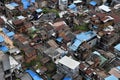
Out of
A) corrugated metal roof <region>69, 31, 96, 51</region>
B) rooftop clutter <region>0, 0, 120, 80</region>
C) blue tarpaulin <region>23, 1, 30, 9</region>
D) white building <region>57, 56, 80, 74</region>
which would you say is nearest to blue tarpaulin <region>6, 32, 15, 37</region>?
rooftop clutter <region>0, 0, 120, 80</region>

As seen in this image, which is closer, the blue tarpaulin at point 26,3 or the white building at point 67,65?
the white building at point 67,65

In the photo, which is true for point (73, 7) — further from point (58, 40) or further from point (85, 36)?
point (58, 40)

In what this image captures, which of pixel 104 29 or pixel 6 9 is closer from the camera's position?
pixel 104 29

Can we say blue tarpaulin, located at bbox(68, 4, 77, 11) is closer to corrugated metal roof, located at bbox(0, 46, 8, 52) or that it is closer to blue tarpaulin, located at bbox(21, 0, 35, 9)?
blue tarpaulin, located at bbox(21, 0, 35, 9)

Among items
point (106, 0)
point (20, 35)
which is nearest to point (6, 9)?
point (20, 35)

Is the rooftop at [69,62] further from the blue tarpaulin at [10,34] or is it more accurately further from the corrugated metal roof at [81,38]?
the blue tarpaulin at [10,34]

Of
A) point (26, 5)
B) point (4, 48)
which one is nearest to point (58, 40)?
point (4, 48)

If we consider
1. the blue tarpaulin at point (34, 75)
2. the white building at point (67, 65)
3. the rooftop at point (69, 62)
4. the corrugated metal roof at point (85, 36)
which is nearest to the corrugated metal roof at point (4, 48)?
the blue tarpaulin at point (34, 75)

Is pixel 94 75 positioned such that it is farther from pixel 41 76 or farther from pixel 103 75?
pixel 41 76
